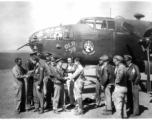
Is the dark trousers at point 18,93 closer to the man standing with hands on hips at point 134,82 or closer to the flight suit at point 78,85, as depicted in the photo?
the flight suit at point 78,85

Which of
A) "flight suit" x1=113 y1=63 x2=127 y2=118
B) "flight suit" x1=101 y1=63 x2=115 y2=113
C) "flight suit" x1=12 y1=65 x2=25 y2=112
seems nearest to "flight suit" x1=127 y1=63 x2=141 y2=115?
"flight suit" x1=101 y1=63 x2=115 y2=113

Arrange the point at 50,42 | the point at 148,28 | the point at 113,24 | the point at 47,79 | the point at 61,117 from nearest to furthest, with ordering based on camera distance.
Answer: the point at 61,117 < the point at 47,79 < the point at 50,42 < the point at 113,24 < the point at 148,28

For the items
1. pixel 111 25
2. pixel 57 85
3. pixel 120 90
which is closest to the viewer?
pixel 120 90

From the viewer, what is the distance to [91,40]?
8688 mm

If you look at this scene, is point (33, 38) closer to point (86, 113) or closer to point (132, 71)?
point (86, 113)

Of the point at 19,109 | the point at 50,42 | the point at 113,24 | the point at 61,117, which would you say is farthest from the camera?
the point at 113,24

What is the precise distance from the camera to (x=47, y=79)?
6984 millimetres

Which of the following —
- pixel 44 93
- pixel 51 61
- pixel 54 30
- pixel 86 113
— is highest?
pixel 54 30

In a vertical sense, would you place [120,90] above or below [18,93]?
above

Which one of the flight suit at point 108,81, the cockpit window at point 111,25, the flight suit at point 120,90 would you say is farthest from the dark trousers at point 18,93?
the cockpit window at point 111,25

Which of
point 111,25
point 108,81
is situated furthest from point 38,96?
point 111,25

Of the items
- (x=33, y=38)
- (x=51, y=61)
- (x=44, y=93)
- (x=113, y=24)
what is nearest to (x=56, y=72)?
(x=51, y=61)

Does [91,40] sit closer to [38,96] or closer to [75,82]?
[75,82]

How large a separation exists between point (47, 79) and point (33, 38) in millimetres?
2885
